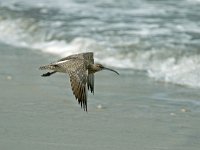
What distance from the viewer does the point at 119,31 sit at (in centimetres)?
1072

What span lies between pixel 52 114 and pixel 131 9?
6.23m

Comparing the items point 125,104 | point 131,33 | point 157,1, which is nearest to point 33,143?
point 125,104

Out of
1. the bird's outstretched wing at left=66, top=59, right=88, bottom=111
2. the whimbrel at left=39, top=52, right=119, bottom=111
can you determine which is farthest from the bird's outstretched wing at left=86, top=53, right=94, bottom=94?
the bird's outstretched wing at left=66, top=59, right=88, bottom=111

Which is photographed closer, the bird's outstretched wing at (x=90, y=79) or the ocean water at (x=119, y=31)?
the bird's outstretched wing at (x=90, y=79)

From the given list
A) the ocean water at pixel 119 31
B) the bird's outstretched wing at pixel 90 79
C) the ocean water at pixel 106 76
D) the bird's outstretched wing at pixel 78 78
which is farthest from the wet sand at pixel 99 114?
the ocean water at pixel 119 31

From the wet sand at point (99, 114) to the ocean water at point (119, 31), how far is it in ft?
1.85

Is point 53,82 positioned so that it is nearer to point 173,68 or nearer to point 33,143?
point 173,68

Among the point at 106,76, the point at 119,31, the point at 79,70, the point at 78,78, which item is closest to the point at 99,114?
the point at 79,70

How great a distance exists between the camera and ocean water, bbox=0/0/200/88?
911 cm

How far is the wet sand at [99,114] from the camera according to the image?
5855 millimetres

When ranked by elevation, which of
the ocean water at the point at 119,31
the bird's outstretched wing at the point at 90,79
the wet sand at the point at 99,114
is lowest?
the wet sand at the point at 99,114

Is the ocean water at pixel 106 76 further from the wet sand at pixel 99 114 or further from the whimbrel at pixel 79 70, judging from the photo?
the whimbrel at pixel 79 70

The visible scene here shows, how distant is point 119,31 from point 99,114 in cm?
412

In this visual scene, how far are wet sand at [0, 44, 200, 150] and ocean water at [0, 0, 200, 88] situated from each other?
1.85 feet
